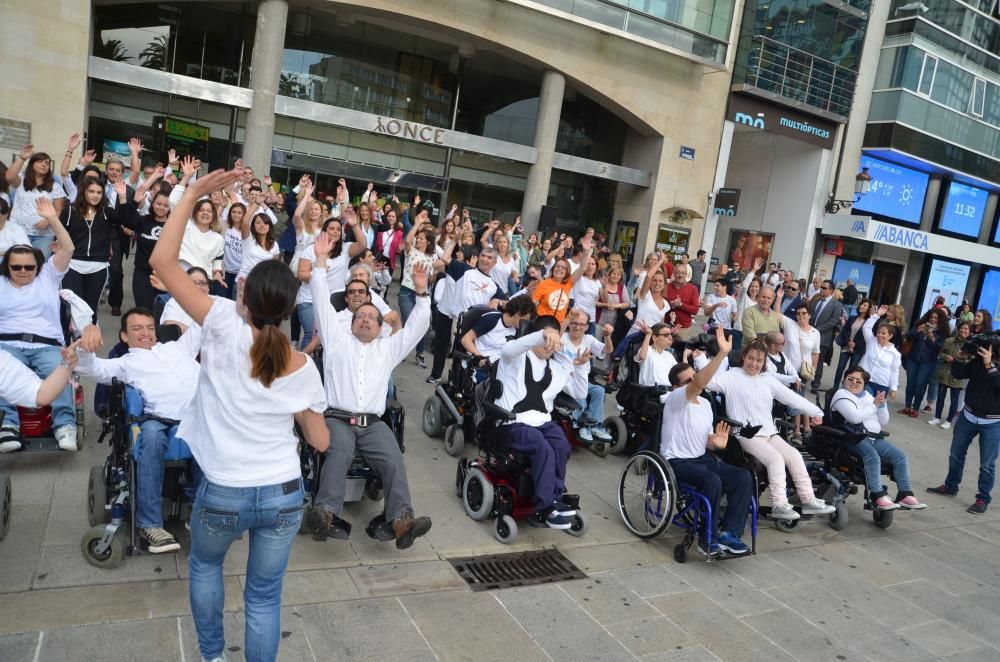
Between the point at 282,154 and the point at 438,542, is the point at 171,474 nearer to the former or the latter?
the point at 438,542

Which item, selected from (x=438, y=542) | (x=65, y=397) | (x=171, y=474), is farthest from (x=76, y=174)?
(x=438, y=542)

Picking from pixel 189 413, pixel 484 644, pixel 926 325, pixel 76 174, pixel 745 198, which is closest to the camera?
pixel 189 413

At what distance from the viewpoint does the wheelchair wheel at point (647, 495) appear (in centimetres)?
507

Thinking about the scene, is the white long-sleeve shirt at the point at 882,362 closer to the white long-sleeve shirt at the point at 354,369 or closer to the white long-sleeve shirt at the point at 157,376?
the white long-sleeve shirt at the point at 354,369

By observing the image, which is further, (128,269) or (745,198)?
(745,198)

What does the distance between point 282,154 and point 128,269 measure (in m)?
7.33

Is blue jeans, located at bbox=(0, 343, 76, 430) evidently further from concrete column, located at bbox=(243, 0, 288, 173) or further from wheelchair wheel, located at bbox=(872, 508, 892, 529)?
concrete column, located at bbox=(243, 0, 288, 173)

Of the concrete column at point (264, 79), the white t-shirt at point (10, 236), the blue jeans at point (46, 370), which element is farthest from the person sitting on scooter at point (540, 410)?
the concrete column at point (264, 79)

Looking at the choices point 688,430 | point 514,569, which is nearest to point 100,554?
point 514,569

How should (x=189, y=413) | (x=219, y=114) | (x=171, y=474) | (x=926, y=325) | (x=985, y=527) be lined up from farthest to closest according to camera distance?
1. (x=219, y=114)
2. (x=926, y=325)
3. (x=985, y=527)
4. (x=171, y=474)
5. (x=189, y=413)

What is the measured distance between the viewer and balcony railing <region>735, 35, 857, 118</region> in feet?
70.4

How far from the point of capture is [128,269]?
12.5 metres

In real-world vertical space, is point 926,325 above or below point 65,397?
above

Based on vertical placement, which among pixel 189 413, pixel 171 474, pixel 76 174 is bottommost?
pixel 171 474
